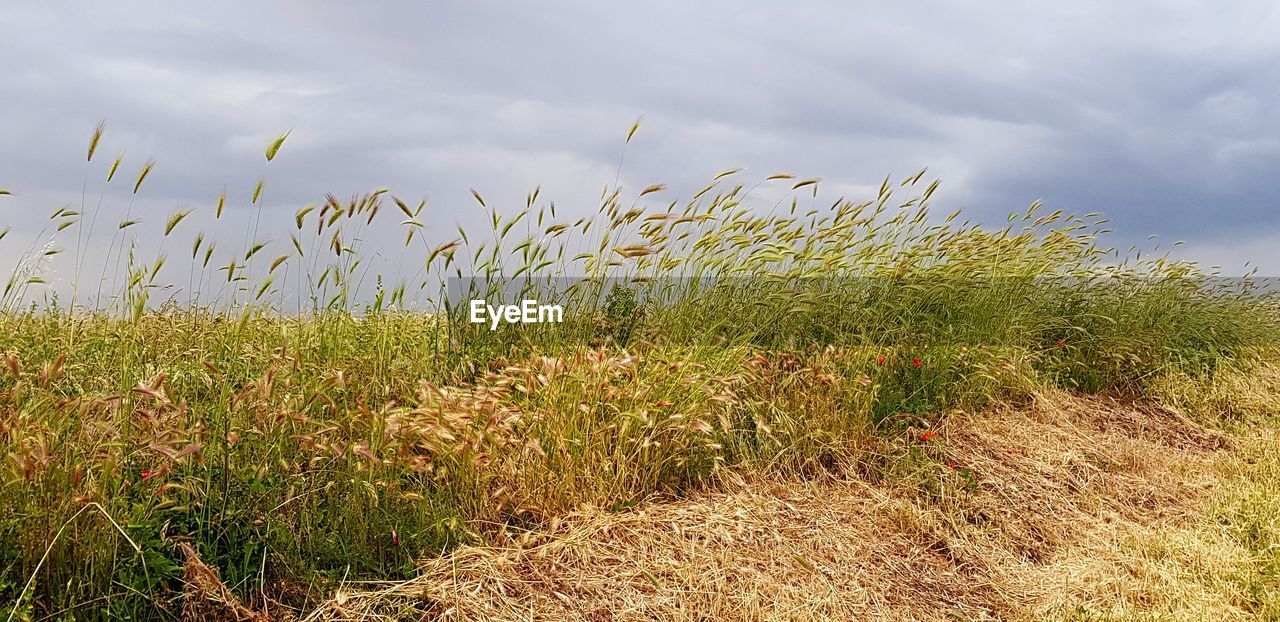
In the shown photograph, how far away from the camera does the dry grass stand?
9.62 feet

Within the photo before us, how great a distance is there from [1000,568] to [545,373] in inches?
79.9

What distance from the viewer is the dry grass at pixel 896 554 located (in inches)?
115

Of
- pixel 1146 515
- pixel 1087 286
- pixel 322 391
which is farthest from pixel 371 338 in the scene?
pixel 1087 286

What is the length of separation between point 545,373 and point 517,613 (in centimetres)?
105

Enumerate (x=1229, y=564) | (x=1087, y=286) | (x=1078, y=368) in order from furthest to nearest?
(x=1087, y=286), (x=1078, y=368), (x=1229, y=564)

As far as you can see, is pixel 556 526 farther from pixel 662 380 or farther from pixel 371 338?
pixel 371 338

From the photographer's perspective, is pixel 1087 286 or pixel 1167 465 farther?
pixel 1087 286

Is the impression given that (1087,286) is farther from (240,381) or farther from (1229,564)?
(240,381)

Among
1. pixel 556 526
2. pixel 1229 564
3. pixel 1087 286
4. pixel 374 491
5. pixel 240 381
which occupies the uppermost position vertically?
pixel 1087 286

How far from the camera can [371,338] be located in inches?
178

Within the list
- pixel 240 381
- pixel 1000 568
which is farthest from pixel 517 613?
pixel 1000 568

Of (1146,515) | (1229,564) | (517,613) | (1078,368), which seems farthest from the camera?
(1078,368)

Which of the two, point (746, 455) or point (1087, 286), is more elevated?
point (1087, 286)

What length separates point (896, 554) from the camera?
11.7ft
